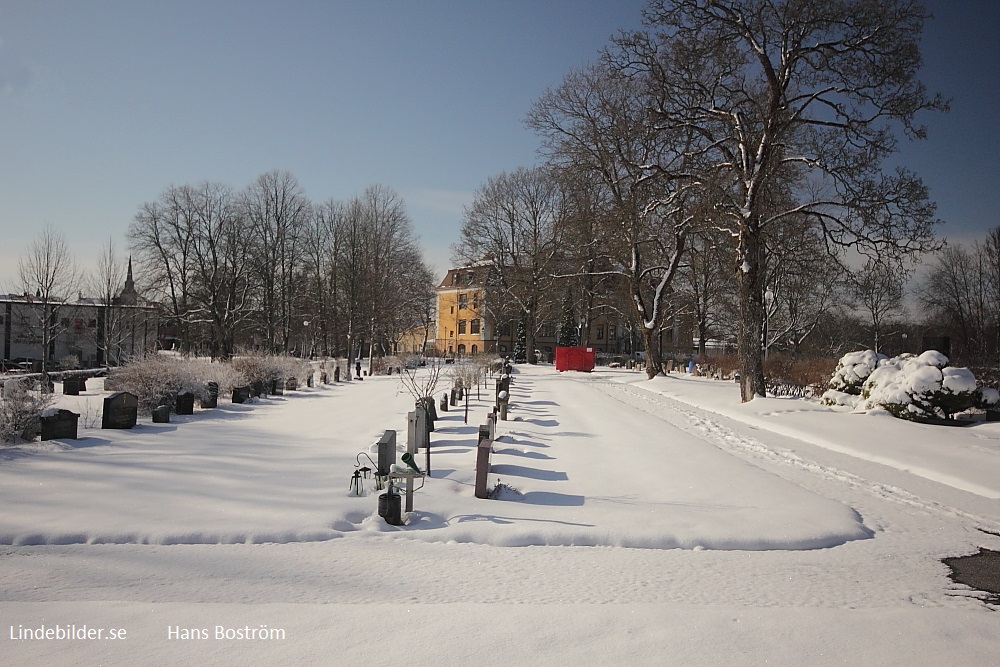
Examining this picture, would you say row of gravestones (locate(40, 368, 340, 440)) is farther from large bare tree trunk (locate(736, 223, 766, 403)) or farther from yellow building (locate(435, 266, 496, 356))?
yellow building (locate(435, 266, 496, 356))

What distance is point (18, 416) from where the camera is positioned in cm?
1070

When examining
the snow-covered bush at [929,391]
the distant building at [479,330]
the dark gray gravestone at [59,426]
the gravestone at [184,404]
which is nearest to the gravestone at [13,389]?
the dark gray gravestone at [59,426]

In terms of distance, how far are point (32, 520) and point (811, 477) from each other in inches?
404

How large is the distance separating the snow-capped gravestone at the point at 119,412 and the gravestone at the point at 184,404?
8.18 ft

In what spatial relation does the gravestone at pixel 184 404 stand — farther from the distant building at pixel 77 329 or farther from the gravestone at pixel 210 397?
the distant building at pixel 77 329

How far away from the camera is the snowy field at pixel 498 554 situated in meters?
4.18

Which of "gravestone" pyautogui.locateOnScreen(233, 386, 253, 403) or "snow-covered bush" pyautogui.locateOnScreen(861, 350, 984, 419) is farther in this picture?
"gravestone" pyautogui.locateOnScreen(233, 386, 253, 403)

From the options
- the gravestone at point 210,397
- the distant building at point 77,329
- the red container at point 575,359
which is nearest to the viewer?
the gravestone at point 210,397

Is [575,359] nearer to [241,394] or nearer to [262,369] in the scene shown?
[262,369]

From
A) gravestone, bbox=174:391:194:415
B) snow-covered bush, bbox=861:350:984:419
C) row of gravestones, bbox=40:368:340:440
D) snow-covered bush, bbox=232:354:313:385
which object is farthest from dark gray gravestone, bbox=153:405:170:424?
snow-covered bush, bbox=861:350:984:419

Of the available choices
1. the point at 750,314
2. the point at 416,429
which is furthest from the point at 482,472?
the point at 750,314

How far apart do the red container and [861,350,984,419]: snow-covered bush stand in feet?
86.1

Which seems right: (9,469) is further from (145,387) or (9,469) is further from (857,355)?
(857,355)

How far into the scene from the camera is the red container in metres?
41.9
